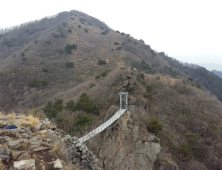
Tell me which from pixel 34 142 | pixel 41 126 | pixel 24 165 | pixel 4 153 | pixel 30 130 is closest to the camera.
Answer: pixel 24 165

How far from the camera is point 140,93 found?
1655cm

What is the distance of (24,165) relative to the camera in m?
2.73

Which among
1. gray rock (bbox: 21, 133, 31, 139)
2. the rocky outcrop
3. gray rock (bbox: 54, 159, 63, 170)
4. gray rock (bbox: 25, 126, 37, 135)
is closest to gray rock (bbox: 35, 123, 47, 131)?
gray rock (bbox: 25, 126, 37, 135)

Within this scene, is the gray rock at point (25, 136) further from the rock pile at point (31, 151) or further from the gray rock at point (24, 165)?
the gray rock at point (24, 165)

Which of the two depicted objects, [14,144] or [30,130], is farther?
[30,130]

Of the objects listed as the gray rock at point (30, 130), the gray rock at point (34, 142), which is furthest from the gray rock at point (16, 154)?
the gray rock at point (30, 130)

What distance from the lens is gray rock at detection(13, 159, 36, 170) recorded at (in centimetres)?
266

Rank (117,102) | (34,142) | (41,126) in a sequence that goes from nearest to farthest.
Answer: (34,142), (41,126), (117,102)

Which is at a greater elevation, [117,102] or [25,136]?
[25,136]

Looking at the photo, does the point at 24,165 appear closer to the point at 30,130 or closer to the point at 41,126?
the point at 30,130

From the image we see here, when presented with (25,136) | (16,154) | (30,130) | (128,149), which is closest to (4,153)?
(16,154)

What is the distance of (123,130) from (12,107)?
20.5 m

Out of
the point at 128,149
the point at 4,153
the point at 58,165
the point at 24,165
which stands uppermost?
the point at 4,153

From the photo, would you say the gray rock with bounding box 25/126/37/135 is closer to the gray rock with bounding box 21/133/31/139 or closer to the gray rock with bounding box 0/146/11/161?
the gray rock with bounding box 21/133/31/139
